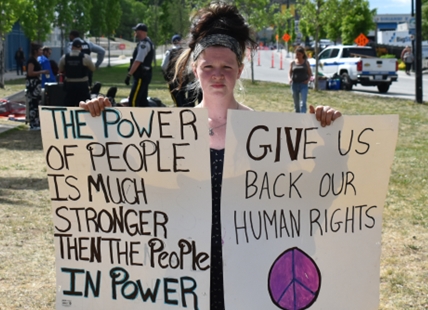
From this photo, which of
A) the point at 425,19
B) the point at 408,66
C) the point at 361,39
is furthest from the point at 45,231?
the point at 425,19

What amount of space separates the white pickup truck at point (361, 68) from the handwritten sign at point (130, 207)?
76.8 feet

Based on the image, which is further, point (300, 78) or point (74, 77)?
point (300, 78)

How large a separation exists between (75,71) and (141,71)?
1299mm

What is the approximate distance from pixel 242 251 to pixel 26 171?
683cm

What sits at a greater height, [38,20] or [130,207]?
[38,20]

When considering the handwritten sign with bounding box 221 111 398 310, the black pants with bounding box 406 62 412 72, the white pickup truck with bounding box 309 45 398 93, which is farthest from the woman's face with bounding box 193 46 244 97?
the black pants with bounding box 406 62 412 72

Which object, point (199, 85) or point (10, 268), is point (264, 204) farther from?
point (10, 268)

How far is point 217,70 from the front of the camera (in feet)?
9.73

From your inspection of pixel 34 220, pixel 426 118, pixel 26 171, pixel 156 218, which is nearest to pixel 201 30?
pixel 156 218

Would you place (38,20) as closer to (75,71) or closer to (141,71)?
(141,71)

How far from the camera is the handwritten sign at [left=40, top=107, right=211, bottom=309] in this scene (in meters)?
2.97

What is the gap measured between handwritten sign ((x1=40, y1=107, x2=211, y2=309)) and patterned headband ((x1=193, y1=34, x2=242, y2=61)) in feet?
0.95

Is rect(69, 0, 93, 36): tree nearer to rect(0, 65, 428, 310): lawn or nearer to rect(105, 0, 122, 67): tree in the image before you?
rect(105, 0, 122, 67): tree

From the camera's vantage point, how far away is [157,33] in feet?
176
